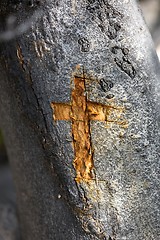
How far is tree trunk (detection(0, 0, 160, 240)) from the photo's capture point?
0.68 metres

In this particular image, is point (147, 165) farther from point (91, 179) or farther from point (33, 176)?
point (33, 176)

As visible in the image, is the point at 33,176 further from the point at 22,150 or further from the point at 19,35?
the point at 19,35

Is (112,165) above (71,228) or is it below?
above

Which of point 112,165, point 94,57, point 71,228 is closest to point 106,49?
point 94,57

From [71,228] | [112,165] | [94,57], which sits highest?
[94,57]

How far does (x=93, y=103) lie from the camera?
0.68 meters

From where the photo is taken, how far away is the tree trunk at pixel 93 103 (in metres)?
0.68

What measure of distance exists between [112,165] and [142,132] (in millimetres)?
58

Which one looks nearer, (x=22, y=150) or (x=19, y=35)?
(x=19, y=35)

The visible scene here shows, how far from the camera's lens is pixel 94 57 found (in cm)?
67

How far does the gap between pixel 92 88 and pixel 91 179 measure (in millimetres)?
121

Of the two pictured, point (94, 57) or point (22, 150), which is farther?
point (22, 150)

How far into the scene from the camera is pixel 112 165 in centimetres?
70

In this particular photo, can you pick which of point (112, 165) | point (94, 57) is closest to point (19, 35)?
point (94, 57)
